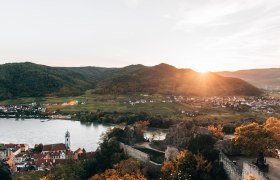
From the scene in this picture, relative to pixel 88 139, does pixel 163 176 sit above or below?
above

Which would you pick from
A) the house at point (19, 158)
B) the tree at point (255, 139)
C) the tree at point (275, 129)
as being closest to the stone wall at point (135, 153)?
the tree at point (255, 139)

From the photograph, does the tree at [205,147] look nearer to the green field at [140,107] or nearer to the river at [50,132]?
the river at [50,132]

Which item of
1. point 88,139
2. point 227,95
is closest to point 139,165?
point 88,139

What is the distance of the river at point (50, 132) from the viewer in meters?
94.0

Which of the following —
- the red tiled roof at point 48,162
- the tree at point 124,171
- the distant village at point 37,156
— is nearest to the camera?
the tree at point 124,171

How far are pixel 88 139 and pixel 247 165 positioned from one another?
228 ft

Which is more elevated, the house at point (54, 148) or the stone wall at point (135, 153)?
the stone wall at point (135, 153)

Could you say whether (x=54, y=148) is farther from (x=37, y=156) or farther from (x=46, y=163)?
(x=46, y=163)

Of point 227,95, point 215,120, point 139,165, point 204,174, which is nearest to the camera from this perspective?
point 204,174

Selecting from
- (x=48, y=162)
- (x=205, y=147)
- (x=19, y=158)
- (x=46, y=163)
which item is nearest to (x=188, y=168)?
(x=205, y=147)

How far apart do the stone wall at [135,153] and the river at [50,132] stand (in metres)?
28.0

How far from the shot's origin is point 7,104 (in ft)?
557

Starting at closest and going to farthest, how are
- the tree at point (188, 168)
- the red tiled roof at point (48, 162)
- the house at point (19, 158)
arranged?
the tree at point (188, 168)
the red tiled roof at point (48, 162)
the house at point (19, 158)

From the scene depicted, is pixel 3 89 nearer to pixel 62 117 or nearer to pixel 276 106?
pixel 62 117
